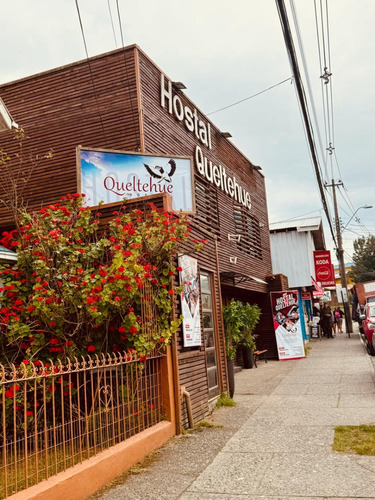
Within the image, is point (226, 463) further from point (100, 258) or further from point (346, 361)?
point (346, 361)

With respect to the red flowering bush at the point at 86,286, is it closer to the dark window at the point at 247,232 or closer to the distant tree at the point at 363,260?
the dark window at the point at 247,232

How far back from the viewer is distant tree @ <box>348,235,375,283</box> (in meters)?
67.9

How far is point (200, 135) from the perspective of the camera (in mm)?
Answer: 12891

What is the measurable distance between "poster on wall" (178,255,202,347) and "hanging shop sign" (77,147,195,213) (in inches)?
66.6

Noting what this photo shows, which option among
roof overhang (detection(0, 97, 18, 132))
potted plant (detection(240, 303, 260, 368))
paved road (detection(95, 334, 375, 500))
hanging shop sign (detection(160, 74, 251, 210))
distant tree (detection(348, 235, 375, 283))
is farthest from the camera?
distant tree (detection(348, 235, 375, 283))

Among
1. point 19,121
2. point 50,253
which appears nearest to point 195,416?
point 50,253

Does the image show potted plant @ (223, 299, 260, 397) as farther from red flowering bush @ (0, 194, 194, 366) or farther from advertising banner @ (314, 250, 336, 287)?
advertising banner @ (314, 250, 336, 287)

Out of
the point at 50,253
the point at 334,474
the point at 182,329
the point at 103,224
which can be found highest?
the point at 103,224

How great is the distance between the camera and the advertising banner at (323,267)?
2619 centimetres

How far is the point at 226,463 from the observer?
5695 millimetres

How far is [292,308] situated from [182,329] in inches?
384

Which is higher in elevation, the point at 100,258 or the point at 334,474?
the point at 100,258

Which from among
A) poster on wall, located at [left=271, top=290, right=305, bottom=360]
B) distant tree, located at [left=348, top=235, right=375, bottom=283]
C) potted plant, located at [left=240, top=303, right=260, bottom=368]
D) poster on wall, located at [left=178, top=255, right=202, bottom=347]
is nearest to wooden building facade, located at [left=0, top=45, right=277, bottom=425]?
poster on wall, located at [left=178, top=255, right=202, bottom=347]

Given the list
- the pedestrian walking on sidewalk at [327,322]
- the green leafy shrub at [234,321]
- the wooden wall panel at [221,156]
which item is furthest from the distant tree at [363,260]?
the green leafy shrub at [234,321]
